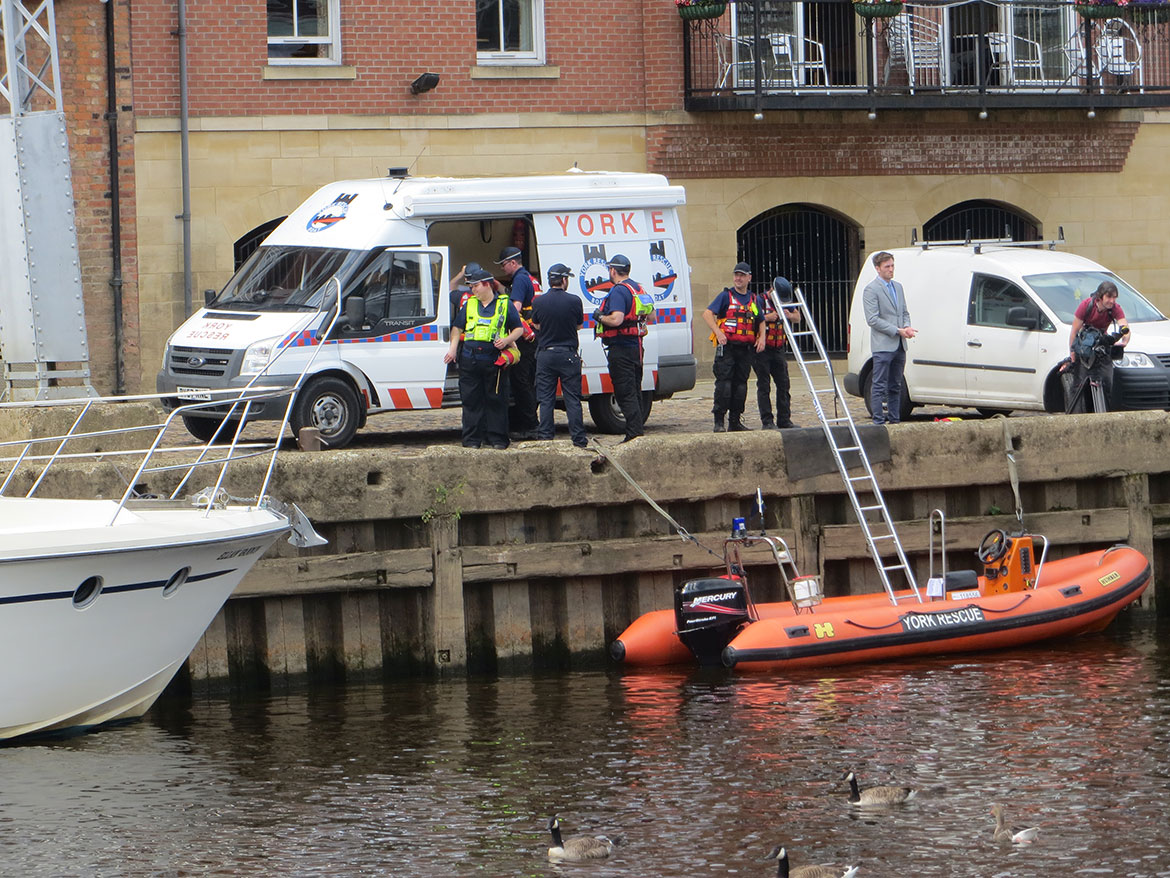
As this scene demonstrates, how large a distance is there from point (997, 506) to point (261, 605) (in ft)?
18.4

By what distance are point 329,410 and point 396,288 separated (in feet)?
4.15

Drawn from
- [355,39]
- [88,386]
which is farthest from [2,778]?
[355,39]

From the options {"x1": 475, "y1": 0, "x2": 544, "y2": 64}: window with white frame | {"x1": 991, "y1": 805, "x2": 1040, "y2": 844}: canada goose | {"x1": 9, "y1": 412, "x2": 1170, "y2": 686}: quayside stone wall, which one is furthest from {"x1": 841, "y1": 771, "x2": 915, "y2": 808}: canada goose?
{"x1": 475, "y1": 0, "x2": 544, "y2": 64}: window with white frame

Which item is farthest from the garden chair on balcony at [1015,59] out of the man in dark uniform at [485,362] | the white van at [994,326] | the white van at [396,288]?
the man in dark uniform at [485,362]

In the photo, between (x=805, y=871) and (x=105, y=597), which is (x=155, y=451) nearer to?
(x=105, y=597)

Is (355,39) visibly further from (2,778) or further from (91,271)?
(2,778)

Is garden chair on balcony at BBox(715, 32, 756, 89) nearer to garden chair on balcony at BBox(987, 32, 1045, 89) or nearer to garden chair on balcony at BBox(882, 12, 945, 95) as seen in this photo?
garden chair on balcony at BBox(882, 12, 945, 95)

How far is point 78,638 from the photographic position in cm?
1129

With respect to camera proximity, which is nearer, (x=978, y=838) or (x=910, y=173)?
(x=978, y=838)

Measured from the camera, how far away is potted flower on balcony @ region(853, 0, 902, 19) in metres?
23.9

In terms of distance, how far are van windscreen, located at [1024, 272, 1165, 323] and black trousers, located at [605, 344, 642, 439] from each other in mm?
4304

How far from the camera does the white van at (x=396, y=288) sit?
16344mm

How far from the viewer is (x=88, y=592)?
11219 mm

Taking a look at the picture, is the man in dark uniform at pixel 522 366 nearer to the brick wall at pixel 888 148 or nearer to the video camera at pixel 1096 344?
the video camera at pixel 1096 344
